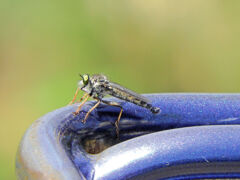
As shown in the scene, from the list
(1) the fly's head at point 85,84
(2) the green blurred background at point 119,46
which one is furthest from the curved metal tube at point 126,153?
(2) the green blurred background at point 119,46

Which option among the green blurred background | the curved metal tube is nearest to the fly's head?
the curved metal tube

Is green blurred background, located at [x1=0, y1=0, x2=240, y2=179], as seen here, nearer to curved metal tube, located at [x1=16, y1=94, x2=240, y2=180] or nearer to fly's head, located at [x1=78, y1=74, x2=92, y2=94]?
fly's head, located at [x1=78, y1=74, x2=92, y2=94]

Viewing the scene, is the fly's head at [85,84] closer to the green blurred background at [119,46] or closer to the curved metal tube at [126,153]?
the curved metal tube at [126,153]

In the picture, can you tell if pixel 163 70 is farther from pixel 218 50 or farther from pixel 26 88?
pixel 26 88

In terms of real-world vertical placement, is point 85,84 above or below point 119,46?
below

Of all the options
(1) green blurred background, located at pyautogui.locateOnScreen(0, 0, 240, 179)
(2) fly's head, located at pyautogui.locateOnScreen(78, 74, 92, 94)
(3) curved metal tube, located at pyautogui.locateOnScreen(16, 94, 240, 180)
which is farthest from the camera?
(1) green blurred background, located at pyautogui.locateOnScreen(0, 0, 240, 179)

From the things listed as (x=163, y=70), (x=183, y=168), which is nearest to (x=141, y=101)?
(x=183, y=168)

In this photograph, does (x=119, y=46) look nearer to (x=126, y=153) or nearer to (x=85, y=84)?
(x=85, y=84)

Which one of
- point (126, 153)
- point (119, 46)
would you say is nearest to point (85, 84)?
point (126, 153)

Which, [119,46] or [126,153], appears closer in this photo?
[126,153]
